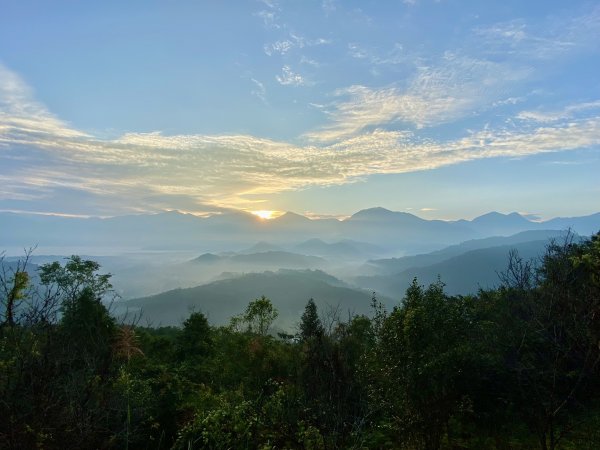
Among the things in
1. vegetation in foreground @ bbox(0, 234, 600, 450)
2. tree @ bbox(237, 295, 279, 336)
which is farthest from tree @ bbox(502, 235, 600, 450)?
tree @ bbox(237, 295, 279, 336)

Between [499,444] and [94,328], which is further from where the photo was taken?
[94,328]

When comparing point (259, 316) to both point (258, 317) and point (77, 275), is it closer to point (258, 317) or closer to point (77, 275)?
point (258, 317)

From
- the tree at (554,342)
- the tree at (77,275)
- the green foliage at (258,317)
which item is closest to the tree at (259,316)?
the green foliage at (258,317)

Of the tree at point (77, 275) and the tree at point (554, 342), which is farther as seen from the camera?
the tree at point (77, 275)

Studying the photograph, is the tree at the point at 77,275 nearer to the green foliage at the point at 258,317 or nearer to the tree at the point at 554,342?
the green foliage at the point at 258,317

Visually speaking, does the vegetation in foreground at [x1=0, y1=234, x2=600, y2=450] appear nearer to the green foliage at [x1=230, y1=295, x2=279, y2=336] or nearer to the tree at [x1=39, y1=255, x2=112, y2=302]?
the green foliage at [x1=230, y1=295, x2=279, y2=336]

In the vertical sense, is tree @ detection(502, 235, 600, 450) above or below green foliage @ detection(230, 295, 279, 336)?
above

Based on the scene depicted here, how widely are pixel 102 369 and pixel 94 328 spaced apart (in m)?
15.3

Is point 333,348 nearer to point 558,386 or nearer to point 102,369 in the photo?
point 102,369

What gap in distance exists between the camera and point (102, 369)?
1888 centimetres

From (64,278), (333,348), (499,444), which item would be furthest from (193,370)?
(64,278)

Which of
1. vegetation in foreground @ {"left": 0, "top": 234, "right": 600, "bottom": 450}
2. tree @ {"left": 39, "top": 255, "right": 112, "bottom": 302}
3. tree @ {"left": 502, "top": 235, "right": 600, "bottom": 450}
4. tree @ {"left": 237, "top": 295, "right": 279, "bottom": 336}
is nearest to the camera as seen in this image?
vegetation in foreground @ {"left": 0, "top": 234, "right": 600, "bottom": 450}

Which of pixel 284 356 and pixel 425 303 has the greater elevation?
pixel 425 303

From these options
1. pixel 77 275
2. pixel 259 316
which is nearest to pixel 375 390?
pixel 259 316
